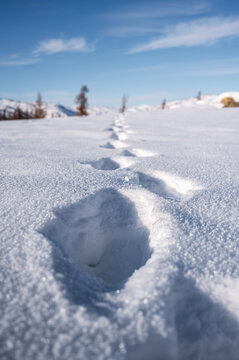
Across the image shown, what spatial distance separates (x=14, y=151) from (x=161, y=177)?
105cm

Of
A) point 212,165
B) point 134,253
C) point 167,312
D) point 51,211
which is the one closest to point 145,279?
point 167,312

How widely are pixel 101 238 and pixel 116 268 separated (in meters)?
0.10

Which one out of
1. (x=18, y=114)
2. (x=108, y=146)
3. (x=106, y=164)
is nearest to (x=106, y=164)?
(x=106, y=164)

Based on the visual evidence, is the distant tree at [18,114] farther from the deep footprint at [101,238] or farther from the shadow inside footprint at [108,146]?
the deep footprint at [101,238]

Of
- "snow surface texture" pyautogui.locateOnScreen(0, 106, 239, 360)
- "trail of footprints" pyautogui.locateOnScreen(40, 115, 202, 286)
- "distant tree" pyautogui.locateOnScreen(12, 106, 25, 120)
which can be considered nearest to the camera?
"snow surface texture" pyautogui.locateOnScreen(0, 106, 239, 360)

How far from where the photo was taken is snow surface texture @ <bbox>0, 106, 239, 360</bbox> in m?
0.41

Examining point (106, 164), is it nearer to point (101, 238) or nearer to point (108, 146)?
point (108, 146)

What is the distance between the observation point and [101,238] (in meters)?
0.80

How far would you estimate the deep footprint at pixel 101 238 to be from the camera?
0.71m

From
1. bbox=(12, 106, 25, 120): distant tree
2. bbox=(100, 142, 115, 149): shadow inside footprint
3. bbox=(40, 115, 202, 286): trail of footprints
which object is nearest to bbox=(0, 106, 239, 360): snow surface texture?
bbox=(40, 115, 202, 286): trail of footprints

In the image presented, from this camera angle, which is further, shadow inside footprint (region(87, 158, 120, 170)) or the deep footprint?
shadow inside footprint (region(87, 158, 120, 170))

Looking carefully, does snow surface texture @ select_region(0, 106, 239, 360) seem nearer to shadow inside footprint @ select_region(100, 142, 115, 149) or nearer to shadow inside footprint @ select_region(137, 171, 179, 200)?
shadow inside footprint @ select_region(137, 171, 179, 200)

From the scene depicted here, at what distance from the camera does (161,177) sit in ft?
3.96

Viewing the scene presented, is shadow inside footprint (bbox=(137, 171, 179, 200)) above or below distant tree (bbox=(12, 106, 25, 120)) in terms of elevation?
below
